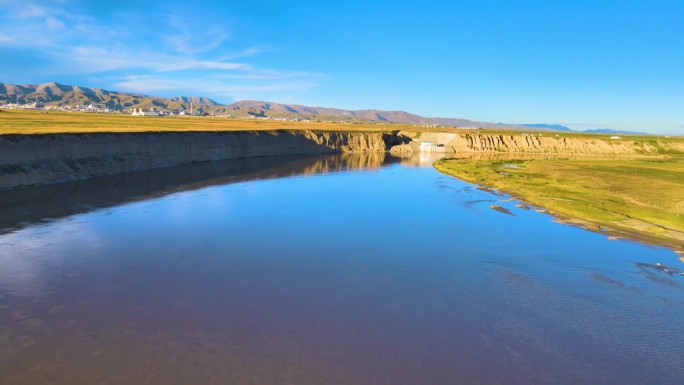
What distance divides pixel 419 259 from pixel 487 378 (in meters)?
11.3

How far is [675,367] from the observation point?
13844mm

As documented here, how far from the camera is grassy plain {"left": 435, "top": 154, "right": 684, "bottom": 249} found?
3245 centimetres

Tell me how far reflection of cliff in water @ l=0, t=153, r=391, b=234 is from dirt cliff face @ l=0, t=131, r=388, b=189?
1696 mm

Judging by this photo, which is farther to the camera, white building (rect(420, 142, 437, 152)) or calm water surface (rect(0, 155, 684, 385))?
white building (rect(420, 142, 437, 152))

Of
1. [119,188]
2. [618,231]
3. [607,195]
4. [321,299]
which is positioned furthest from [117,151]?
[607,195]

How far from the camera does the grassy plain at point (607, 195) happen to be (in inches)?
1277

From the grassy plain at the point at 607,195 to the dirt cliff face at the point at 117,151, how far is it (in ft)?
133

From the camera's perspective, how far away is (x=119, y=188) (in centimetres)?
4244

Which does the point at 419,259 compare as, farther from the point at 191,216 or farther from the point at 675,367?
the point at 191,216

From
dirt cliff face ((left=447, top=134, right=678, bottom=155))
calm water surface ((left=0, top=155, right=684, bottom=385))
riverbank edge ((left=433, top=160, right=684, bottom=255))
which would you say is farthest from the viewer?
dirt cliff face ((left=447, top=134, right=678, bottom=155))

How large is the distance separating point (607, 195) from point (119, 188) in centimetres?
5248

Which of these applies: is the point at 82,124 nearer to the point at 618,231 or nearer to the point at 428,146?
the point at 618,231

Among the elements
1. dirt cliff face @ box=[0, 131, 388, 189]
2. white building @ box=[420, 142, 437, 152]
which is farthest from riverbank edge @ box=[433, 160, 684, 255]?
white building @ box=[420, 142, 437, 152]

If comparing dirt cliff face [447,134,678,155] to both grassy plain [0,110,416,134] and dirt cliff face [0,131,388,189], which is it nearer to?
dirt cliff face [0,131,388,189]
